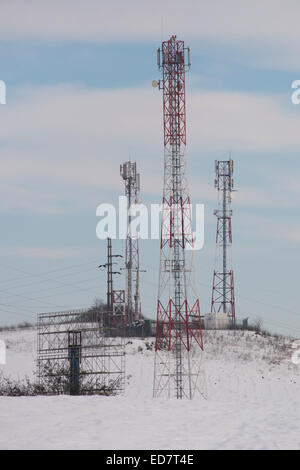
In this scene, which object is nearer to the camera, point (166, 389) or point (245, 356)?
point (166, 389)

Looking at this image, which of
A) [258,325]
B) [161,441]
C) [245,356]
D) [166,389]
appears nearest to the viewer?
[161,441]

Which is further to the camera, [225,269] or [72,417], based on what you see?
[225,269]

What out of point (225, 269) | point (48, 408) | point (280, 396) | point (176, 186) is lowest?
point (280, 396)

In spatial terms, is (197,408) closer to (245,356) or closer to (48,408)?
(48,408)

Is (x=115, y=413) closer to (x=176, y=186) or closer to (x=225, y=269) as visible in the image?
(x=176, y=186)

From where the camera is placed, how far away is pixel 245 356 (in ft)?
198

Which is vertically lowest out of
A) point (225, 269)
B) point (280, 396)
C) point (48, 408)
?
point (280, 396)

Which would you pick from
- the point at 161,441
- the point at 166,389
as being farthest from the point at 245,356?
the point at 161,441

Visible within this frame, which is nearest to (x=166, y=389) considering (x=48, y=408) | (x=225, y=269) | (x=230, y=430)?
(x=225, y=269)

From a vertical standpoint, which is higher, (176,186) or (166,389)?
(176,186)

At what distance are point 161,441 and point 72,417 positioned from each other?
158 inches

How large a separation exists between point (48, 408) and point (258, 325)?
58678 millimetres
